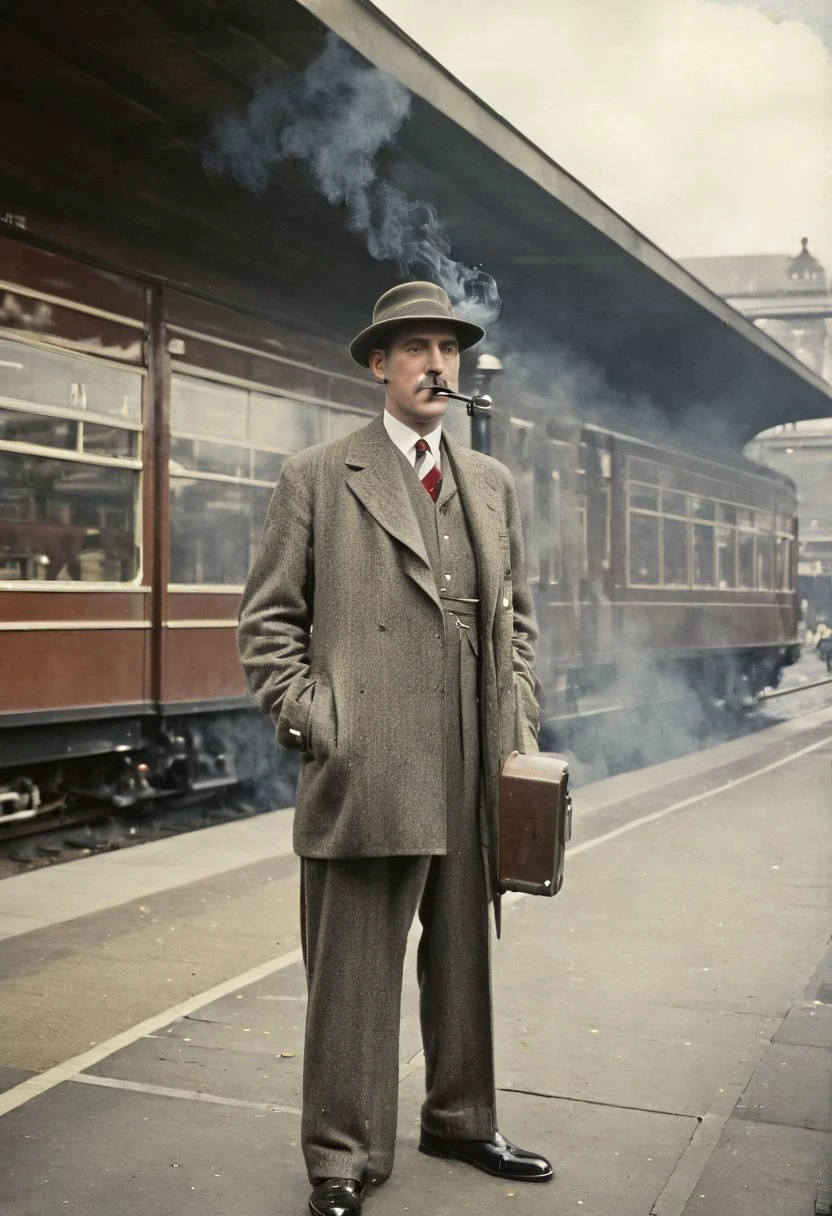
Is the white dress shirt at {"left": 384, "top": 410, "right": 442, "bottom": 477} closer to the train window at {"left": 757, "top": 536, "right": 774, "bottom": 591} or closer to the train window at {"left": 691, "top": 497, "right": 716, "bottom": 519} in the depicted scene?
the train window at {"left": 691, "top": 497, "right": 716, "bottom": 519}

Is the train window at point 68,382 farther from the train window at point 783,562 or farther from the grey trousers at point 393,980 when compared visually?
the train window at point 783,562

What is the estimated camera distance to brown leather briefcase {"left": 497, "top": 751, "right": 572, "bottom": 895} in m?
2.86

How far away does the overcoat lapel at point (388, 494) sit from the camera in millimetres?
2885

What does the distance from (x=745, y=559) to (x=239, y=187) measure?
10244mm

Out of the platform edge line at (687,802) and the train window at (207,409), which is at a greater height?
the train window at (207,409)

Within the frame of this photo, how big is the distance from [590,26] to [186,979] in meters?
5.37

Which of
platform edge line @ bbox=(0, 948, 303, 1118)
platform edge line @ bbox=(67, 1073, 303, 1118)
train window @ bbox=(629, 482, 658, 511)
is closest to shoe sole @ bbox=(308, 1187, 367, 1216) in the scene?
platform edge line @ bbox=(67, 1073, 303, 1118)

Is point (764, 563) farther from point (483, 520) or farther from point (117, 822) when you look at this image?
point (483, 520)

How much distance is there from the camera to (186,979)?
15.4ft

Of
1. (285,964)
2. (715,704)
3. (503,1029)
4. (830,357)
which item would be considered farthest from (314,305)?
(830,357)

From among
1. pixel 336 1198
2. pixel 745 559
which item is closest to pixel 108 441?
pixel 336 1198

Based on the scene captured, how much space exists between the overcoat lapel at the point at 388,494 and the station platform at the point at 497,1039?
1238 millimetres

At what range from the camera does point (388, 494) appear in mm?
2930

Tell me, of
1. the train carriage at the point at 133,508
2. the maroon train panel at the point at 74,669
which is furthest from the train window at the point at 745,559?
the maroon train panel at the point at 74,669
